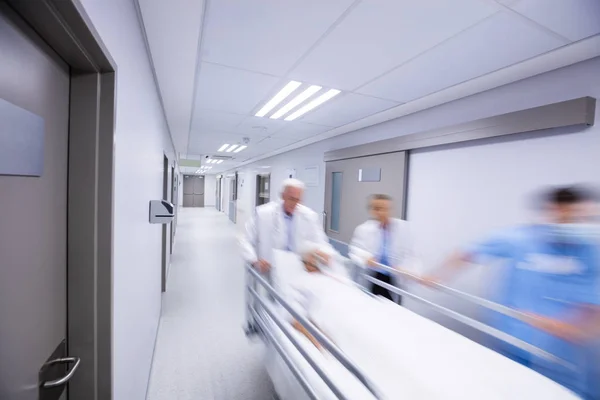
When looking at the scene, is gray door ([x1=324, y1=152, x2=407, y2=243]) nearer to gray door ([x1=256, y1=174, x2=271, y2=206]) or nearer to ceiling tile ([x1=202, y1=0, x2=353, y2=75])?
ceiling tile ([x1=202, y1=0, x2=353, y2=75])

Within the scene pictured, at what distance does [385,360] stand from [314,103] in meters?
2.53

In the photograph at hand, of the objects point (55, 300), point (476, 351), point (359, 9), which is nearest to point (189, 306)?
point (55, 300)

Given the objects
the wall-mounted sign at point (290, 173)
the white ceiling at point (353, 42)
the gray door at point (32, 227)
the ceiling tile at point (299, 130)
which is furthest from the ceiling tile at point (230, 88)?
the wall-mounted sign at point (290, 173)

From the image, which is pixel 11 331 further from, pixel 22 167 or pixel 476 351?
→ pixel 476 351

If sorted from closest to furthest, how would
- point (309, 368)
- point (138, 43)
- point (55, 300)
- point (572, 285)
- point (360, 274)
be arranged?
point (55, 300) → point (309, 368) → point (572, 285) → point (138, 43) → point (360, 274)

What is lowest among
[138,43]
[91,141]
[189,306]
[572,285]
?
[189,306]

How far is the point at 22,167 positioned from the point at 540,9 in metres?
2.20

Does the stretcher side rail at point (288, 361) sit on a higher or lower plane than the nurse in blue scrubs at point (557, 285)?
lower

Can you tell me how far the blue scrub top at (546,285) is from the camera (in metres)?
1.30

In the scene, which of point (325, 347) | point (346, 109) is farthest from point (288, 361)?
point (346, 109)

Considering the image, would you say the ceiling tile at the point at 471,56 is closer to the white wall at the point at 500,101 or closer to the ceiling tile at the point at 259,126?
the white wall at the point at 500,101

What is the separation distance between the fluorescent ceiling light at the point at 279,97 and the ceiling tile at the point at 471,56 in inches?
25.1

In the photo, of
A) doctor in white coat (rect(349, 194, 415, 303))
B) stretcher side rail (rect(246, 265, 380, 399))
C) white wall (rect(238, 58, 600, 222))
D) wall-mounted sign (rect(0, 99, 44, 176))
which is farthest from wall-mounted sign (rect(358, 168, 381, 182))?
wall-mounted sign (rect(0, 99, 44, 176))

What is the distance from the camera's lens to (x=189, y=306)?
3.68 m
